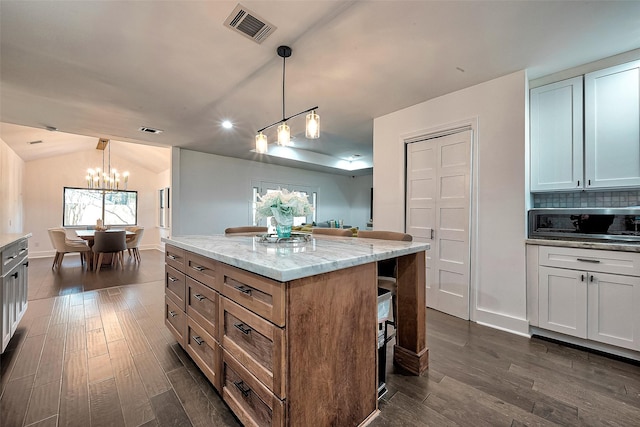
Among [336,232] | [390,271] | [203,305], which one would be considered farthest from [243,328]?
[336,232]

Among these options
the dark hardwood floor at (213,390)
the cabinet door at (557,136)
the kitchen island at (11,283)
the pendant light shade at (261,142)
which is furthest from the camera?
the pendant light shade at (261,142)

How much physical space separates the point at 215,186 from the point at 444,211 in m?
4.82

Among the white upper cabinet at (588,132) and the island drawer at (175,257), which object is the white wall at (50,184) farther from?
the white upper cabinet at (588,132)

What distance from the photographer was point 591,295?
2.12 m

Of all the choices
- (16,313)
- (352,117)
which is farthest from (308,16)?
(16,313)

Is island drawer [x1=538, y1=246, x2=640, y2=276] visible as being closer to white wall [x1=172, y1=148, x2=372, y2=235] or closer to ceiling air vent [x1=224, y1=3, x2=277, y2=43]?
ceiling air vent [x1=224, y1=3, x2=277, y2=43]

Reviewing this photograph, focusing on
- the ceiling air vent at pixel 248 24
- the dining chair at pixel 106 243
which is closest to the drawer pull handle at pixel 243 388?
the ceiling air vent at pixel 248 24

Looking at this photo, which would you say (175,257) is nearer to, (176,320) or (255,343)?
(176,320)

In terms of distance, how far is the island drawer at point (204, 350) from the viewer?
144 centimetres

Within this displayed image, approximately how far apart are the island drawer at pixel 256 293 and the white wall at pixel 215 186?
4586 mm

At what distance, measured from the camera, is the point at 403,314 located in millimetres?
1875

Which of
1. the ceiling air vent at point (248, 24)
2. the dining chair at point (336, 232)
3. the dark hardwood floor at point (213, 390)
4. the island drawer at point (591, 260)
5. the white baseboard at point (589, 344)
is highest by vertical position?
the ceiling air vent at point (248, 24)

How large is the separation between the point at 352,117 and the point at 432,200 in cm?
168

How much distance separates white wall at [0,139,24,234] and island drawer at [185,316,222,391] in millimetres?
5356
